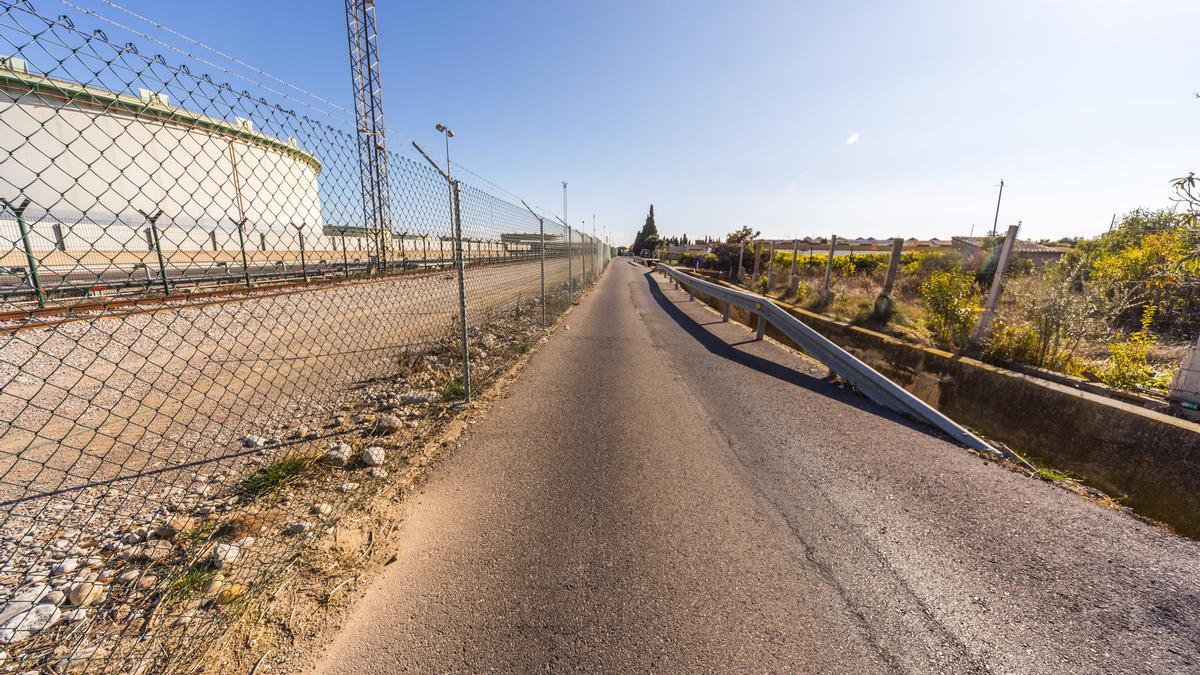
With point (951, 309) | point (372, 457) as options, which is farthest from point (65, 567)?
point (951, 309)

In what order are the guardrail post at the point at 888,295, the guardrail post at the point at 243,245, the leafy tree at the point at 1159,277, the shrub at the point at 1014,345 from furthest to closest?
1. the guardrail post at the point at 888,295
2. the guardrail post at the point at 243,245
3. the shrub at the point at 1014,345
4. the leafy tree at the point at 1159,277

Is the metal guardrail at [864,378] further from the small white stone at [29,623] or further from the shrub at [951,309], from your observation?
the small white stone at [29,623]

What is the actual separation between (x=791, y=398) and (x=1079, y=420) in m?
2.53

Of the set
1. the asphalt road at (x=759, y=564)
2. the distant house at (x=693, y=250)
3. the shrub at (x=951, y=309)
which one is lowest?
the asphalt road at (x=759, y=564)

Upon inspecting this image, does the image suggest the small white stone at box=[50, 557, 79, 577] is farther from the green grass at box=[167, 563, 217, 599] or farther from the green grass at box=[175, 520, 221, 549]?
the green grass at box=[167, 563, 217, 599]

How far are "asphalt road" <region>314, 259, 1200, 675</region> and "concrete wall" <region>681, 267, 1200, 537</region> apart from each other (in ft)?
3.63

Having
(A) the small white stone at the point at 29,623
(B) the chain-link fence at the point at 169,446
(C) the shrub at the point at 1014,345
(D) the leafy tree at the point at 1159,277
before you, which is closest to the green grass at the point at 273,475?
(B) the chain-link fence at the point at 169,446

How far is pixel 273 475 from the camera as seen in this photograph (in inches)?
115

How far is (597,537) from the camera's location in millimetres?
2523

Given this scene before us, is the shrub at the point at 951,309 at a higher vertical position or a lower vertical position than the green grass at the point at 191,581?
higher

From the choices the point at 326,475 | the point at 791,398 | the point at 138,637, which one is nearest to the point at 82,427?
the point at 326,475

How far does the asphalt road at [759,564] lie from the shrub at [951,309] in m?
3.16

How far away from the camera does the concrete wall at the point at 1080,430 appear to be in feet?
10.8

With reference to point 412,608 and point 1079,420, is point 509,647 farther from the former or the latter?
point 1079,420
